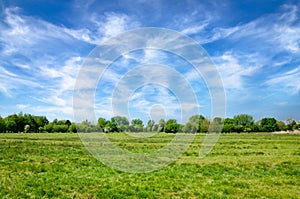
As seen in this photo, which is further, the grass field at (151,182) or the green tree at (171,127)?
the green tree at (171,127)

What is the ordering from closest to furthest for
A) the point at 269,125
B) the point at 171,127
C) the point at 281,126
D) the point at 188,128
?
the point at 188,128, the point at 171,127, the point at 269,125, the point at 281,126

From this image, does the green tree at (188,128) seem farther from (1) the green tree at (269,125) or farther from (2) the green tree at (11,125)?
(2) the green tree at (11,125)

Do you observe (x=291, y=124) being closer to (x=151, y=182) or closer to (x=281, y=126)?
(x=281, y=126)

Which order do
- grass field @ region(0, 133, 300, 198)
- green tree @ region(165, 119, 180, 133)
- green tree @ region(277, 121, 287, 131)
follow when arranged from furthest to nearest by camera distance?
green tree @ region(277, 121, 287, 131)
green tree @ region(165, 119, 180, 133)
grass field @ region(0, 133, 300, 198)

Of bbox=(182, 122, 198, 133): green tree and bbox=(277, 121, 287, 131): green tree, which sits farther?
bbox=(277, 121, 287, 131): green tree

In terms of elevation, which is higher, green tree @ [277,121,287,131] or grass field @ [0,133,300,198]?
green tree @ [277,121,287,131]

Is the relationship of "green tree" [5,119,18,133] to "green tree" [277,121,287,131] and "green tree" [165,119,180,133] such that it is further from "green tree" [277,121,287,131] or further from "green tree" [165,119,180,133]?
"green tree" [277,121,287,131]

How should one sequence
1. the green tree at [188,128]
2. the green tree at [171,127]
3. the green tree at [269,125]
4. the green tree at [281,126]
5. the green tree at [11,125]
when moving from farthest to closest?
the green tree at [269,125], the green tree at [281,126], the green tree at [11,125], the green tree at [171,127], the green tree at [188,128]

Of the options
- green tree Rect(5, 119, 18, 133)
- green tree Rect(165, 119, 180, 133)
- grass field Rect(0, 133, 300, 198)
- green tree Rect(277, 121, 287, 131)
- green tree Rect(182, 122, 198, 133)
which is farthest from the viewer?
green tree Rect(277, 121, 287, 131)

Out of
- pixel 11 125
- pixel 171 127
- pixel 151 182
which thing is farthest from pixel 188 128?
pixel 151 182

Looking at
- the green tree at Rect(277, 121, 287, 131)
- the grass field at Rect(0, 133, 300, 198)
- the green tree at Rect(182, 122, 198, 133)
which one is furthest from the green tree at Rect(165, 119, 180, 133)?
the grass field at Rect(0, 133, 300, 198)

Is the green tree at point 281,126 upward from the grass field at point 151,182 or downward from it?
upward

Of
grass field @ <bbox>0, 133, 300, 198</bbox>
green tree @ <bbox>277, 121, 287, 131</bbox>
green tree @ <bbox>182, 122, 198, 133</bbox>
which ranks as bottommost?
grass field @ <bbox>0, 133, 300, 198</bbox>

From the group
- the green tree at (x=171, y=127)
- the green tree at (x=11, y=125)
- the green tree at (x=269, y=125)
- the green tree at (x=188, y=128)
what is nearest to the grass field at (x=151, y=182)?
the green tree at (x=188, y=128)
